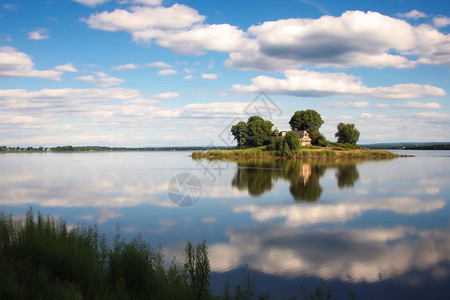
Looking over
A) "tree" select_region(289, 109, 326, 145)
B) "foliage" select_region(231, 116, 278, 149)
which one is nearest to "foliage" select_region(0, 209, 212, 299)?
"foliage" select_region(231, 116, 278, 149)

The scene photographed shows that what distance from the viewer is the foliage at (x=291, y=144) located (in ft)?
263

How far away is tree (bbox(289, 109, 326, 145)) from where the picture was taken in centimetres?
9950

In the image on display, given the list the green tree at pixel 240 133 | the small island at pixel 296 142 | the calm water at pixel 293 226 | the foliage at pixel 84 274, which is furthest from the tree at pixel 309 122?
the foliage at pixel 84 274

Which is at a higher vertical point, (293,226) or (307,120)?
(307,120)

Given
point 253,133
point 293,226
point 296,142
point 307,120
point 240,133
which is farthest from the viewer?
point 307,120

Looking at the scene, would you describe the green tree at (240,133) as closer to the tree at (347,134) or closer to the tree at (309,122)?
the tree at (309,122)

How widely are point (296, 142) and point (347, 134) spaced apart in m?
34.0

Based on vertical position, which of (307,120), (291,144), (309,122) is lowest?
(291,144)

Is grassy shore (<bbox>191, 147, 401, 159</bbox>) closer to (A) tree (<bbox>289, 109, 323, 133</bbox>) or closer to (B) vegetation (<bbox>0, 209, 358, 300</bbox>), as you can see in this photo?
(A) tree (<bbox>289, 109, 323, 133</bbox>)

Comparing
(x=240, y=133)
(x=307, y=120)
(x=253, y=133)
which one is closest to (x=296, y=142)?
(x=253, y=133)

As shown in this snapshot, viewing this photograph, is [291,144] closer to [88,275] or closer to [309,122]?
[309,122]

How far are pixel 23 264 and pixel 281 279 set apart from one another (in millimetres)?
6206

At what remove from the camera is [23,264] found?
7.59m

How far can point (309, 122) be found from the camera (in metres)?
102
